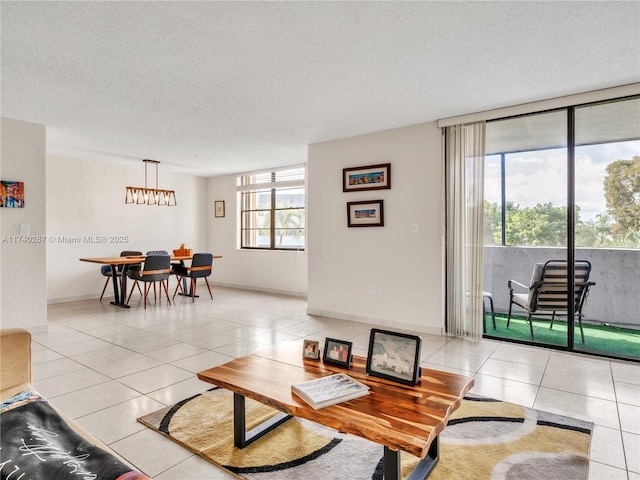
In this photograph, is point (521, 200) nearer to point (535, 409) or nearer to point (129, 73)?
point (535, 409)

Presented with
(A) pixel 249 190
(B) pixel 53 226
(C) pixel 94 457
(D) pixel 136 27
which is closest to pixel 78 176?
(B) pixel 53 226

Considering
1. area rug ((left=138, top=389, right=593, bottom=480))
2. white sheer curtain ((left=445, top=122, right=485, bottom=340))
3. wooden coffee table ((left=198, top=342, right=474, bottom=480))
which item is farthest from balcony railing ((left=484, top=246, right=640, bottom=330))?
wooden coffee table ((left=198, top=342, right=474, bottom=480))

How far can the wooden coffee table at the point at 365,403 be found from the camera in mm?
1381

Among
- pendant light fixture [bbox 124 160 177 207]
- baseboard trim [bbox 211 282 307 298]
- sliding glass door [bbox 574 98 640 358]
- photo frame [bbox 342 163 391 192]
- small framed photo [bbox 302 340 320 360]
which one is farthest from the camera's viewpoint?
baseboard trim [bbox 211 282 307 298]

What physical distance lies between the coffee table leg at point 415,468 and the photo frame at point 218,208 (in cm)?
698

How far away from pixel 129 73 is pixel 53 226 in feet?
14.0

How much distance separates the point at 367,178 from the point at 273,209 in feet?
9.90

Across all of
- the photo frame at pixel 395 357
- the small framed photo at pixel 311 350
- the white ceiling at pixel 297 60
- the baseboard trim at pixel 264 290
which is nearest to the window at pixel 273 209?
the baseboard trim at pixel 264 290

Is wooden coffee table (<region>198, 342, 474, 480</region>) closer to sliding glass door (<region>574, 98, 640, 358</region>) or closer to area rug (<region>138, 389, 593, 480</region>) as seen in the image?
area rug (<region>138, 389, 593, 480</region>)

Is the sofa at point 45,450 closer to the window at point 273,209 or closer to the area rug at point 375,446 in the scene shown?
the area rug at point 375,446

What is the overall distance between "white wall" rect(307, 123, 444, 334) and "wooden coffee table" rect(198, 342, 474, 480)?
2.37 metres

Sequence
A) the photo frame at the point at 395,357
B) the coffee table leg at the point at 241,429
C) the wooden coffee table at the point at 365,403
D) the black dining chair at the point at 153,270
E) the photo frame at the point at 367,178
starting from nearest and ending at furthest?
the wooden coffee table at the point at 365,403 → the photo frame at the point at 395,357 → the coffee table leg at the point at 241,429 → the photo frame at the point at 367,178 → the black dining chair at the point at 153,270

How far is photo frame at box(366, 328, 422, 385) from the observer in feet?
5.76

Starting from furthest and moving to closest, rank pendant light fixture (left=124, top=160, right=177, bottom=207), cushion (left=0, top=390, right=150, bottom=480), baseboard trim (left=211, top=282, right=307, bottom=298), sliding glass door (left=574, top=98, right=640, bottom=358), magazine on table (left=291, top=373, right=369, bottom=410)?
baseboard trim (left=211, top=282, right=307, bottom=298) → pendant light fixture (left=124, top=160, right=177, bottom=207) → sliding glass door (left=574, top=98, right=640, bottom=358) → magazine on table (left=291, top=373, right=369, bottom=410) → cushion (left=0, top=390, right=150, bottom=480)
